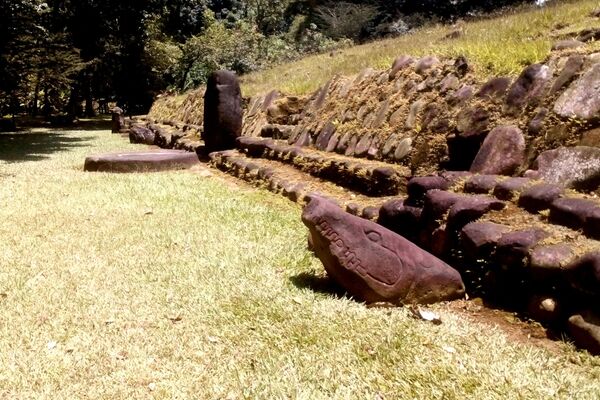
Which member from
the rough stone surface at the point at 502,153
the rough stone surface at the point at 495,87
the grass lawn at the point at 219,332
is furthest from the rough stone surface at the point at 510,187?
the rough stone surface at the point at 495,87

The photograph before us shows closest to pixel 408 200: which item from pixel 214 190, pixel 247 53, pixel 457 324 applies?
pixel 457 324

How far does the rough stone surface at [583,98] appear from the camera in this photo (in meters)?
4.48

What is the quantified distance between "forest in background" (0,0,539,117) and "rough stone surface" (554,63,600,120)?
17300mm

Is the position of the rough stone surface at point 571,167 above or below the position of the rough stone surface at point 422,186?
above

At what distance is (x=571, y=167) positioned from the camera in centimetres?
412

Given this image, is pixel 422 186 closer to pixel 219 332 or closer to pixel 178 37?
pixel 219 332

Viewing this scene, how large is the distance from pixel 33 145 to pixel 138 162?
25.8ft

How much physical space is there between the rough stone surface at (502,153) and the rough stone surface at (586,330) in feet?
6.51

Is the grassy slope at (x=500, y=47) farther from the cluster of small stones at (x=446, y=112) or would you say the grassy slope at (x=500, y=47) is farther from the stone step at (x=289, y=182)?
the stone step at (x=289, y=182)

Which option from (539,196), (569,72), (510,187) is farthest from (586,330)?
(569,72)

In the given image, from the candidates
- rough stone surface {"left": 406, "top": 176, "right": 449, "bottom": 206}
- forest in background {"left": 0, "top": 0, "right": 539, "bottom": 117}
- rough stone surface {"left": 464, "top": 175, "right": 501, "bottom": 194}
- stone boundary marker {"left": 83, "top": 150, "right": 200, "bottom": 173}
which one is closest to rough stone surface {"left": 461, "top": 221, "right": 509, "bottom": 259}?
rough stone surface {"left": 464, "top": 175, "right": 501, "bottom": 194}

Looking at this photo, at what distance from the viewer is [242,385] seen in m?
2.77

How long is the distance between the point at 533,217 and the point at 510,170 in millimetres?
1141

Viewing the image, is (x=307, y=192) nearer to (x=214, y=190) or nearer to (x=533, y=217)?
(x=214, y=190)
